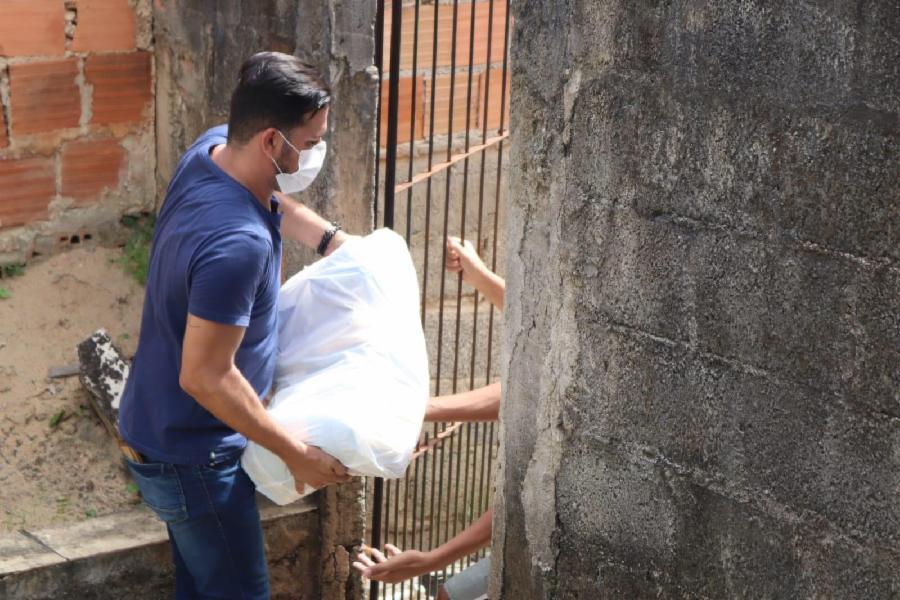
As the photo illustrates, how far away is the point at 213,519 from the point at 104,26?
1.96 metres

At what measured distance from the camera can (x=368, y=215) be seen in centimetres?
369

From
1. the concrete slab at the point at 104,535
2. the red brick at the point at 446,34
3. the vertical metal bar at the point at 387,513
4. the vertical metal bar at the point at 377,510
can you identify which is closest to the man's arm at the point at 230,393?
the concrete slab at the point at 104,535

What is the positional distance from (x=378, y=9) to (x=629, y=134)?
171 centimetres

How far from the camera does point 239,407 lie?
9.09ft

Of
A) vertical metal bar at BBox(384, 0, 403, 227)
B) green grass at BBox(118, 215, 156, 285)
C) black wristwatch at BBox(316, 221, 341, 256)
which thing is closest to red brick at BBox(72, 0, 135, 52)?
green grass at BBox(118, 215, 156, 285)

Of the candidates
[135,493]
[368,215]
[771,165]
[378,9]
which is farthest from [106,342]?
[771,165]

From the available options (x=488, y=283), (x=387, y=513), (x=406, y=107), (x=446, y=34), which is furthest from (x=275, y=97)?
(x=446, y=34)

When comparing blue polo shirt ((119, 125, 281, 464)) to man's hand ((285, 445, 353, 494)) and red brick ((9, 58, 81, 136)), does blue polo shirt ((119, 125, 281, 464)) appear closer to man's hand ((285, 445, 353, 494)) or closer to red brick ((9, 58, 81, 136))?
man's hand ((285, 445, 353, 494))

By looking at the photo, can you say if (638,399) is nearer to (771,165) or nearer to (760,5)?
(771,165)

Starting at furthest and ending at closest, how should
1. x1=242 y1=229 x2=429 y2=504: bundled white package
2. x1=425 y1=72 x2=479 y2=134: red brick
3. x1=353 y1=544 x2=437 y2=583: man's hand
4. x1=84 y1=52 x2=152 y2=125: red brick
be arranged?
x1=425 y1=72 x2=479 y2=134: red brick → x1=84 y1=52 x2=152 y2=125: red brick → x1=353 y1=544 x2=437 y2=583: man's hand → x1=242 y1=229 x2=429 y2=504: bundled white package

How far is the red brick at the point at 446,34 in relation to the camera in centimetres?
484

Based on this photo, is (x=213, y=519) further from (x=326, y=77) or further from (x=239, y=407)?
(x=326, y=77)

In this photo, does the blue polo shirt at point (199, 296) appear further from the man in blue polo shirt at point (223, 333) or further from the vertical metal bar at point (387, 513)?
the vertical metal bar at point (387, 513)

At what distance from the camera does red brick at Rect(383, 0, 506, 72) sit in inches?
190
